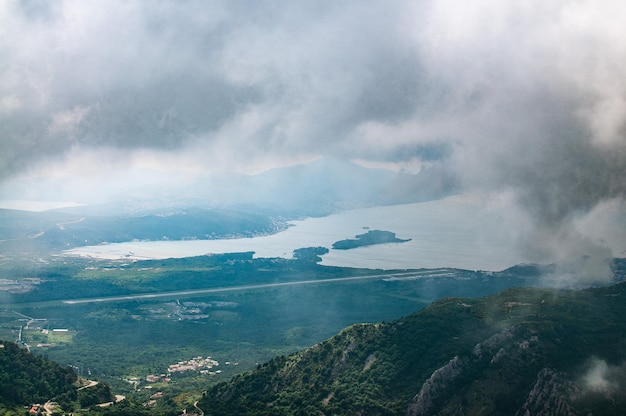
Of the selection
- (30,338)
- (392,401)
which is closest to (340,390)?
(392,401)

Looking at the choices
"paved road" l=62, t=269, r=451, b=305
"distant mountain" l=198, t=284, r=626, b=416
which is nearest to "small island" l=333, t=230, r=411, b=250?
"paved road" l=62, t=269, r=451, b=305

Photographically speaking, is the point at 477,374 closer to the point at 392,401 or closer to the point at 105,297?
the point at 392,401

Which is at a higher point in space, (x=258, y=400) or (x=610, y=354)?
(x=610, y=354)

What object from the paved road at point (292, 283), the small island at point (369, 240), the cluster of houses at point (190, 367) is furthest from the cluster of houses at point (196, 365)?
the small island at point (369, 240)

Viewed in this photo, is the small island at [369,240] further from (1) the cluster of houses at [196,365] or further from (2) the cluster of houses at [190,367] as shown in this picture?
(2) the cluster of houses at [190,367]

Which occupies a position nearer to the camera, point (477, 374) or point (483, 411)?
point (483, 411)

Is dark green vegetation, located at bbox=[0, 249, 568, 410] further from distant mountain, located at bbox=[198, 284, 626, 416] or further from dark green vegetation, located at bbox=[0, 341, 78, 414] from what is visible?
distant mountain, located at bbox=[198, 284, 626, 416]

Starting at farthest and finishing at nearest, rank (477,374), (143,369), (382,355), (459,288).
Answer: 1. (459,288)
2. (143,369)
3. (382,355)
4. (477,374)
